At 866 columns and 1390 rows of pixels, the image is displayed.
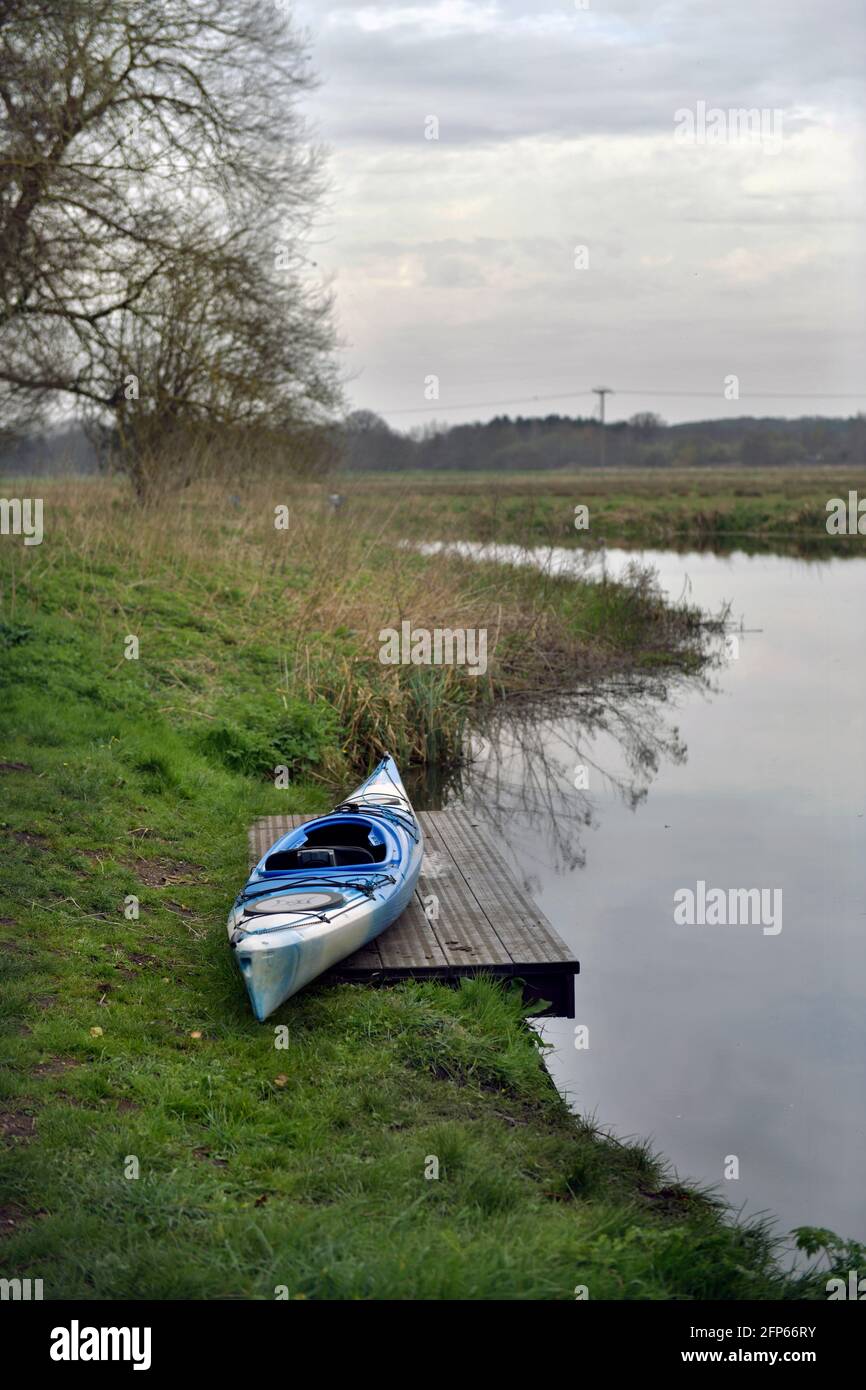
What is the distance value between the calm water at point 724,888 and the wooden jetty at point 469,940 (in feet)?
1.13

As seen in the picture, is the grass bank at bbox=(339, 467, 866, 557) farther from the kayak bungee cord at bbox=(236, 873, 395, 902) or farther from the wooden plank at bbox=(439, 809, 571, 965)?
the kayak bungee cord at bbox=(236, 873, 395, 902)

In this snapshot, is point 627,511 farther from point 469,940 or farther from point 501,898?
point 469,940

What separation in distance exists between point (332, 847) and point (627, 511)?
3111 cm

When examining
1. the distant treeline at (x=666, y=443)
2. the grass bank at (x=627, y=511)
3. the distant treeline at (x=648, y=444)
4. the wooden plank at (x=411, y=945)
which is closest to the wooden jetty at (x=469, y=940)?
the wooden plank at (x=411, y=945)

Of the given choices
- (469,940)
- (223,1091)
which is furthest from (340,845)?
(223,1091)

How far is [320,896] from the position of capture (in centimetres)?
545

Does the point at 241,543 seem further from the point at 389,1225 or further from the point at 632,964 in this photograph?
the point at 389,1225

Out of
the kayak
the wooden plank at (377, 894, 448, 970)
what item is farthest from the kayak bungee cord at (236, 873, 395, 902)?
the wooden plank at (377, 894, 448, 970)

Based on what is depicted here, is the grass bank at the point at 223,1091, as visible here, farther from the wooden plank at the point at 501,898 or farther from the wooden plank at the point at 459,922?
the wooden plank at the point at 501,898

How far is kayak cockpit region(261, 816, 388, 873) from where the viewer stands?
19.5ft

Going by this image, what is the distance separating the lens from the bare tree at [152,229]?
14.8 m

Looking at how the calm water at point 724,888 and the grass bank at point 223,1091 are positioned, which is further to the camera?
the calm water at point 724,888

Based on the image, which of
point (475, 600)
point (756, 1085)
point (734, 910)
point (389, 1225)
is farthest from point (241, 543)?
point (389, 1225)
